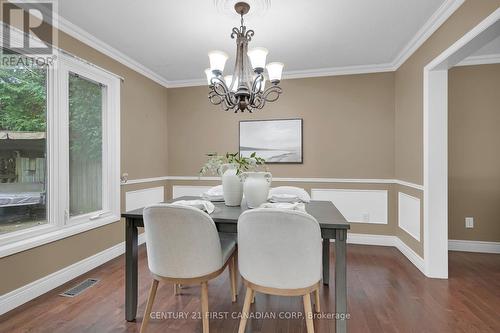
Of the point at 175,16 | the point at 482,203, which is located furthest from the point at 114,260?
the point at 482,203

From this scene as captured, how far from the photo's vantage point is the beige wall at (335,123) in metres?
3.59

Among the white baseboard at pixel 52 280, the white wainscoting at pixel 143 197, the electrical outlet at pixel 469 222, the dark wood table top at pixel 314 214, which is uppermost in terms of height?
the dark wood table top at pixel 314 214

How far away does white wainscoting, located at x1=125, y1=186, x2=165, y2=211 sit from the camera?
3396 millimetres

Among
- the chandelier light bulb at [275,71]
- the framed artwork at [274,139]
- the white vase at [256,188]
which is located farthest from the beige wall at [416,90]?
the white vase at [256,188]

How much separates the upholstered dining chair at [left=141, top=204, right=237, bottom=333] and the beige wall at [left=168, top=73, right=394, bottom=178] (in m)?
2.47

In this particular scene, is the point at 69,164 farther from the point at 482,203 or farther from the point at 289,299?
the point at 482,203

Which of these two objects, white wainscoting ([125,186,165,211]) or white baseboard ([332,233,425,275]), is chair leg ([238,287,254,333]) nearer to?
white wainscoting ([125,186,165,211])

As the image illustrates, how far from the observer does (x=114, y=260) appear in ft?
10.1

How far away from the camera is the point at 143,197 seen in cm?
367

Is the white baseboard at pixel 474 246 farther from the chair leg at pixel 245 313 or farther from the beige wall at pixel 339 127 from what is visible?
the chair leg at pixel 245 313

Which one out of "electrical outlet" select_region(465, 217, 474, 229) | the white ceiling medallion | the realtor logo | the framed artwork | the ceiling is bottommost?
"electrical outlet" select_region(465, 217, 474, 229)

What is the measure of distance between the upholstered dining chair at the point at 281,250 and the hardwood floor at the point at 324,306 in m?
0.56

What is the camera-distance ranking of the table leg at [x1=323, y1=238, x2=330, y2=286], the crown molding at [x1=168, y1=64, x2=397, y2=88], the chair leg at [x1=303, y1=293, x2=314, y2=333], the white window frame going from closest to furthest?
the chair leg at [x1=303, y1=293, x2=314, y2=333]
the white window frame
the table leg at [x1=323, y1=238, x2=330, y2=286]
the crown molding at [x1=168, y1=64, x2=397, y2=88]

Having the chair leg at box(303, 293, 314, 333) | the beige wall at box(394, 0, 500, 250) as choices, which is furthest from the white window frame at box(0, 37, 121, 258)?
the beige wall at box(394, 0, 500, 250)
